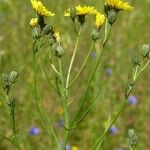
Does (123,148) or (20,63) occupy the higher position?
(20,63)

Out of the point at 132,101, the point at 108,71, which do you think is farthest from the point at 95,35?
the point at 108,71

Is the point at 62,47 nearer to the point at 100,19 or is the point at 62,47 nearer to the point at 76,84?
the point at 100,19

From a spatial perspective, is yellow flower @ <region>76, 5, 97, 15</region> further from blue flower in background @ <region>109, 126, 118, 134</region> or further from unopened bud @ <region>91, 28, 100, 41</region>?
blue flower in background @ <region>109, 126, 118, 134</region>

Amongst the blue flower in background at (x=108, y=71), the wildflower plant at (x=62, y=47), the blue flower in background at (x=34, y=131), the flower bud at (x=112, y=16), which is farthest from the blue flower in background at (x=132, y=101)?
the flower bud at (x=112, y=16)

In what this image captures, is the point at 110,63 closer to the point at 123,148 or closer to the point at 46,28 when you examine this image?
the point at 123,148

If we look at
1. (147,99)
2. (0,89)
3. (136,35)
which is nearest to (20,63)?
(147,99)

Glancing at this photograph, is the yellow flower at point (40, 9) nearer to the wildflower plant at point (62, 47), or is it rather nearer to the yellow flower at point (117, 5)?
the wildflower plant at point (62, 47)

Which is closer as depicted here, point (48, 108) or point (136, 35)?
point (48, 108)

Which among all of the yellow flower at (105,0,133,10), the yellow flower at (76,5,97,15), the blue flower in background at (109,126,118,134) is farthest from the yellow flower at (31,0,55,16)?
the blue flower in background at (109,126,118,134)
